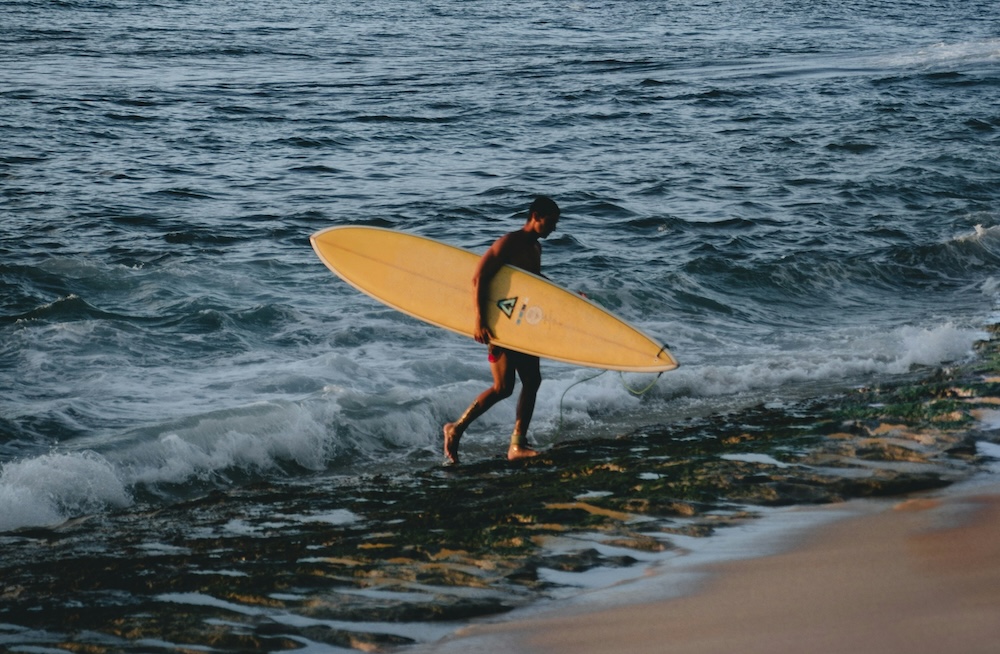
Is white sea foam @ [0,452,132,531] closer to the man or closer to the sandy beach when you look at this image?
the man

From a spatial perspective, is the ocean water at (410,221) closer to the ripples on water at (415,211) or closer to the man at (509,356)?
the ripples on water at (415,211)

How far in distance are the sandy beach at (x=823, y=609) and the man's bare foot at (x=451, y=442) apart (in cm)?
291

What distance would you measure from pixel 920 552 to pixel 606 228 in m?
10.3

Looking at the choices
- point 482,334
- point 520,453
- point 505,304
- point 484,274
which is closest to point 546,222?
point 484,274

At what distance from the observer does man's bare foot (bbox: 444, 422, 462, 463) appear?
7.01 meters

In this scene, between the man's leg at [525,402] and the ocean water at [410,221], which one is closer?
the man's leg at [525,402]

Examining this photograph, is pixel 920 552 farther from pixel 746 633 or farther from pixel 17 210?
pixel 17 210

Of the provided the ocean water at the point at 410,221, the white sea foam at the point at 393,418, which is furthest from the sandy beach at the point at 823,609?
the white sea foam at the point at 393,418

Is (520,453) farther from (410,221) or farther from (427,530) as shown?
(410,221)

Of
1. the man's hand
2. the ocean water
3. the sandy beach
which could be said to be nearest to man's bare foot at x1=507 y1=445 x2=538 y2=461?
the ocean water

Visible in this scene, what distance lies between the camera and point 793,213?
15.2 m

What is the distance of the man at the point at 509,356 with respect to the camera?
6617 millimetres

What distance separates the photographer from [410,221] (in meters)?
14.2

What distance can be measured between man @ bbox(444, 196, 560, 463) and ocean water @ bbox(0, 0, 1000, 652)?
460 millimetres
